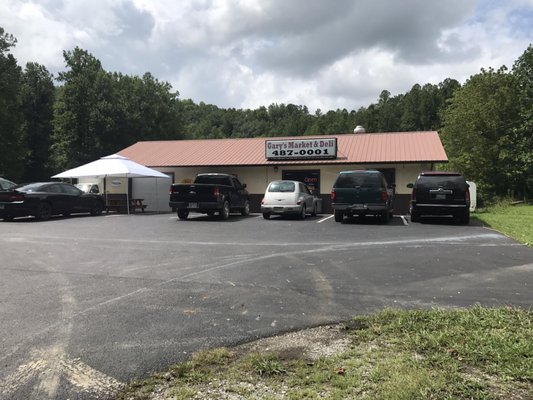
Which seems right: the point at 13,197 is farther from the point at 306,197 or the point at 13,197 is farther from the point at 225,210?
the point at 306,197

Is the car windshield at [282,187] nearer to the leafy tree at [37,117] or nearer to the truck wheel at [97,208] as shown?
the truck wheel at [97,208]

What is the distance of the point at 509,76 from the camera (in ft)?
125

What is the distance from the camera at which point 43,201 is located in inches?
703

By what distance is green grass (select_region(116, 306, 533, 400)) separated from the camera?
130 inches

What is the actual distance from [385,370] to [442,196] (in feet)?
43.7

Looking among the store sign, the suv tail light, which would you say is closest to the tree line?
the store sign

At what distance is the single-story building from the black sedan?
774cm

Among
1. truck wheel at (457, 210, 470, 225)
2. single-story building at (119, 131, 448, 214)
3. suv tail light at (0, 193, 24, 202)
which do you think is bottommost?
truck wheel at (457, 210, 470, 225)

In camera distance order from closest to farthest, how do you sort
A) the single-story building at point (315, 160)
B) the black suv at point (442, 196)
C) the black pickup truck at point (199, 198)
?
1. the black suv at point (442, 196)
2. the black pickup truck at point (199, 198)
3. the single-story building at point (315, 160)

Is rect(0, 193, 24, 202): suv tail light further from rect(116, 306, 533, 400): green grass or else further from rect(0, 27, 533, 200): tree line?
rect(0, 27, 533, 200): tree line

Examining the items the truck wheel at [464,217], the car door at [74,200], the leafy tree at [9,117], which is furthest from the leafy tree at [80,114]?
the truck wheel at [464,217]

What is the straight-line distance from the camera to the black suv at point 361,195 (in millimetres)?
16125

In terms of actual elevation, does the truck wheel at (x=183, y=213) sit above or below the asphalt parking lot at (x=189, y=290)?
above

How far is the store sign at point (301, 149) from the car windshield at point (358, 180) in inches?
307
